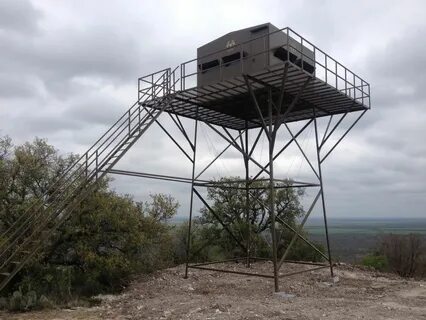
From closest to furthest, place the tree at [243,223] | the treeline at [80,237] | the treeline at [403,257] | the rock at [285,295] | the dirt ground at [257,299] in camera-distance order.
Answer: the dirt ground at [257,299] < the rock at [285,295] < the treeline at [80,237] < the treeline at [403,257] < the tree at [243,223]

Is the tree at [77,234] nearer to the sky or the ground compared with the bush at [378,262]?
nearer to the sky

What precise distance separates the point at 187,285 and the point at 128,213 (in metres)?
4.53

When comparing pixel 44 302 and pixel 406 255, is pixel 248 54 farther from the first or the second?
pixel 406 255

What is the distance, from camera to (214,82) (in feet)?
57.0

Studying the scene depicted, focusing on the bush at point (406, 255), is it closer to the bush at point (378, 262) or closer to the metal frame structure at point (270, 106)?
the bush at point (378, 262)

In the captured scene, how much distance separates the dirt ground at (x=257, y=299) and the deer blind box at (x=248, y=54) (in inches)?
317

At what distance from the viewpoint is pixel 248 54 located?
667 inches

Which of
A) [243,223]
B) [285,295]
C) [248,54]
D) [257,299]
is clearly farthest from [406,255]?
[248,54]

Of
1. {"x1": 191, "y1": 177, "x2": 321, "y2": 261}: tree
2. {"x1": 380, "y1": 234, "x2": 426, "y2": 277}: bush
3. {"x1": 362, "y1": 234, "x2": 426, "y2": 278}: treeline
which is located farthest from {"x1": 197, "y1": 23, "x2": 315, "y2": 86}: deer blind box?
{"x1": 380, "y1": 234, "x2": 426, "y2": 277}: bush

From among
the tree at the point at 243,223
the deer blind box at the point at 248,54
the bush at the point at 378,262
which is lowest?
the bush at the point at 378,262

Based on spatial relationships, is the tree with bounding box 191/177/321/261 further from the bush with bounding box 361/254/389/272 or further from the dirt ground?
the dirt ground

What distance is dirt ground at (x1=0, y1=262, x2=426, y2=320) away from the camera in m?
13.0

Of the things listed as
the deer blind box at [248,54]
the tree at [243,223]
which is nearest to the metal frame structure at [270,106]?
the deer blind box at [248,54]

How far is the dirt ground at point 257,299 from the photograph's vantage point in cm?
1304
